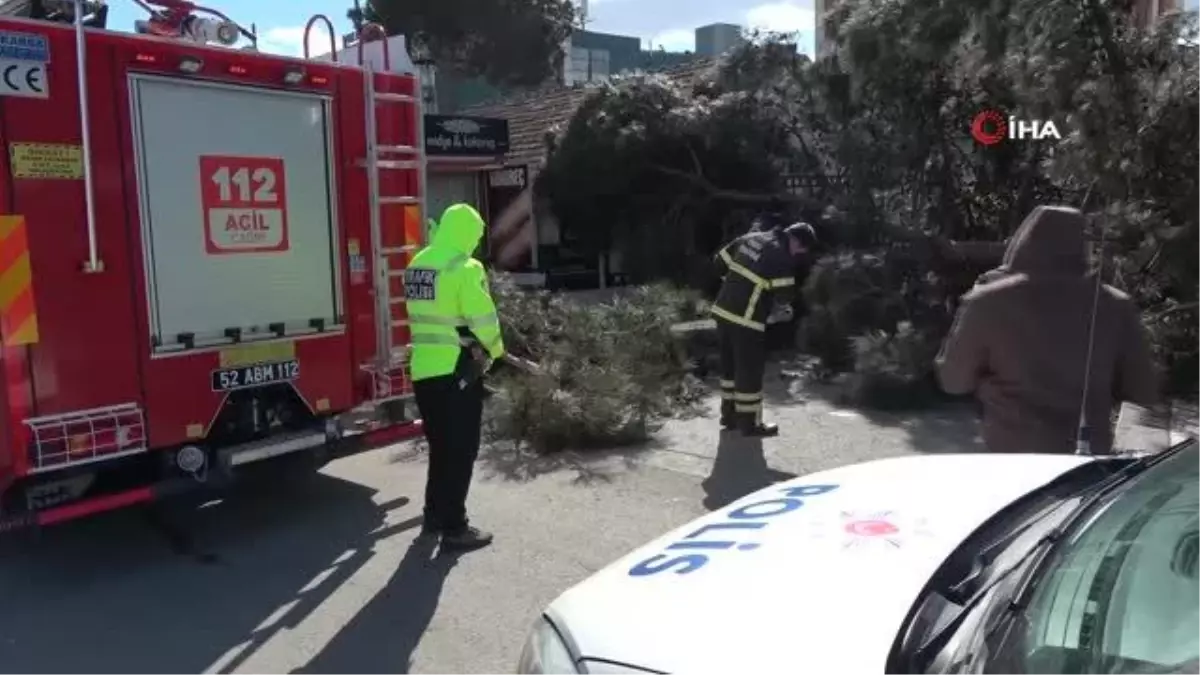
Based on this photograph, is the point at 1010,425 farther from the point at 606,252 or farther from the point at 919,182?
the point at 606,252

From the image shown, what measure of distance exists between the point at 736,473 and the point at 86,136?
4.28 meters

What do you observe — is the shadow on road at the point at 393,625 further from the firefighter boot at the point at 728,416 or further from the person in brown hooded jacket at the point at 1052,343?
the firefighter boot at the point at 728,416

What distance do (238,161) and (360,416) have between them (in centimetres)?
187

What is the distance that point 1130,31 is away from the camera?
27.5 ft

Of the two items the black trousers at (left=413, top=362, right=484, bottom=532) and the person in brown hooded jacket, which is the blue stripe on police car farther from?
the black trousers at (left=413, top=362, right=484, bottom=532)

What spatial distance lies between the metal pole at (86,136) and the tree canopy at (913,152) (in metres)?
4.45

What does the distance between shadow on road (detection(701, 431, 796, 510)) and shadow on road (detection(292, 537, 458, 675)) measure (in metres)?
1.78

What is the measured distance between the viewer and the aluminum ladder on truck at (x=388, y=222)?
6.48m

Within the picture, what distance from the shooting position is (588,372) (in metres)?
7.99

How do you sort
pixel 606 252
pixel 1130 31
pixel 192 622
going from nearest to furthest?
1. pixel 192 622
2. pixel 1130 31
3. pixel 606 252

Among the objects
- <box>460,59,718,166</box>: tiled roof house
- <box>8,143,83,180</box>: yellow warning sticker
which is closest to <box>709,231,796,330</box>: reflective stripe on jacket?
<box>8,143,83,180</box>: yellow warning sticker

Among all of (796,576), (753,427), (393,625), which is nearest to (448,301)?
(393,625)

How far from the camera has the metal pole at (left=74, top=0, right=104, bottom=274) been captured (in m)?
4.96

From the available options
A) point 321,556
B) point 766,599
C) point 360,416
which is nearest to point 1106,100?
point 360,416
